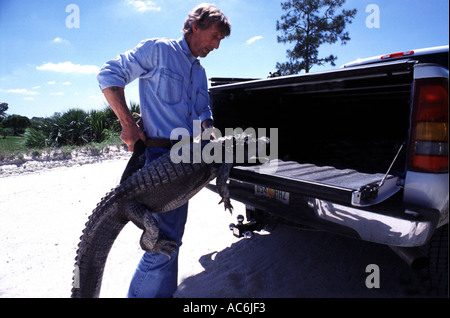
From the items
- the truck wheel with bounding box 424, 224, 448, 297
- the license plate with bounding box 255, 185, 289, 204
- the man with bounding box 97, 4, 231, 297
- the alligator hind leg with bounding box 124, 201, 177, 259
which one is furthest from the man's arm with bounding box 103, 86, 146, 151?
the truck wheel with bounding box 424, 224, 448, 297

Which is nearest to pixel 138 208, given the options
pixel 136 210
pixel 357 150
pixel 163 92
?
pixel 136 210

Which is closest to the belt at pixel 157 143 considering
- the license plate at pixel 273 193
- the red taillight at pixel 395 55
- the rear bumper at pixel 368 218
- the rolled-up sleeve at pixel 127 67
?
the rolled-up sleeve at pixel 127 67

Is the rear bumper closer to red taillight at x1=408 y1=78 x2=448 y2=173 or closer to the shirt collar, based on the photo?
red taillight at x1=408 y1=78 x2=448 y2=173

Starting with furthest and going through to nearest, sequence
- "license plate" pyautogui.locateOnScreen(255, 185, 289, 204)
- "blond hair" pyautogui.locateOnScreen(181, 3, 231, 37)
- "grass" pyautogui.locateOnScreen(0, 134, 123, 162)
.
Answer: "grass" pyautogui.locateOnScreen(0, 134, 123, 162) < "license plate" pyautogui.locateOnScreen(255, 185, 289, 204) < "blond hair" pyautogui.locateOnScreen(181, 3, 231, 37)

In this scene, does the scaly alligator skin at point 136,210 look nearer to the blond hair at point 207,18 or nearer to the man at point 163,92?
the man at point 163,92

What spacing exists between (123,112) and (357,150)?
2.83 m

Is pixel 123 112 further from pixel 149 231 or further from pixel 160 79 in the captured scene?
pixel 149 231

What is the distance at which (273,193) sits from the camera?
89.5 inches

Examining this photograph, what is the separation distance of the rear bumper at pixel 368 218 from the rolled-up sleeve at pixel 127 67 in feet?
4.56

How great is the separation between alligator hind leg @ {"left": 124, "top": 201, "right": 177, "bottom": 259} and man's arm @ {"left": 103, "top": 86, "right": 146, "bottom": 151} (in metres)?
0.49

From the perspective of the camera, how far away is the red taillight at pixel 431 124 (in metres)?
1.69

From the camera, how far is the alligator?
6.56 feet
